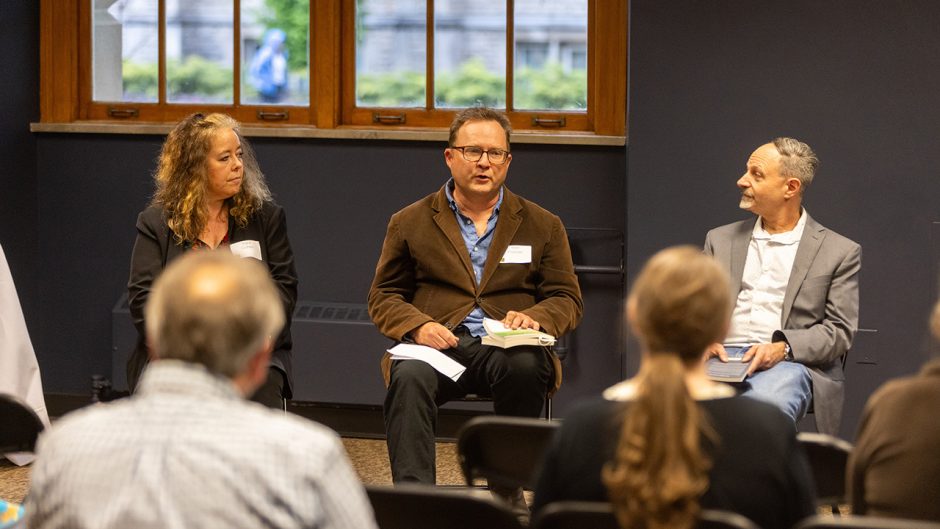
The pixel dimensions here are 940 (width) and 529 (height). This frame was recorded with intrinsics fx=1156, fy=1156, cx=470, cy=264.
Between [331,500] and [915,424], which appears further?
[915,424]

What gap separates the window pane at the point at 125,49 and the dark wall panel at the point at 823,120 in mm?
2304

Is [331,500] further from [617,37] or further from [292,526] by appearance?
[617,37]

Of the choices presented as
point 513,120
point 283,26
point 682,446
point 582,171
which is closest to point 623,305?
point 582,171

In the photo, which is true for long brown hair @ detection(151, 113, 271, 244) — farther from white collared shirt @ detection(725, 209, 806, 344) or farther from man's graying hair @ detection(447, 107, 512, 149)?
white collared shirt @ detection(725, 209, 806, 344)

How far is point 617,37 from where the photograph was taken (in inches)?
200

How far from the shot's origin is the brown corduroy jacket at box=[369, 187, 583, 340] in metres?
3.92

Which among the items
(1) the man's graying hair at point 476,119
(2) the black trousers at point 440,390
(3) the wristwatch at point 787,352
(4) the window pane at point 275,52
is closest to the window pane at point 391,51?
(4) the window pane at point 275,52

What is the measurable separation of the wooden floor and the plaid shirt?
2808 millimetres

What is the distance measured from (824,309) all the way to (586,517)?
230 cm

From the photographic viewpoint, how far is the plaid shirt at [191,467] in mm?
1550

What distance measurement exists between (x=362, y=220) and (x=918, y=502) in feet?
11.7

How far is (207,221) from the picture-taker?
3.97m

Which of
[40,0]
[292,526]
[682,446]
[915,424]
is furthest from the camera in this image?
[40,0]

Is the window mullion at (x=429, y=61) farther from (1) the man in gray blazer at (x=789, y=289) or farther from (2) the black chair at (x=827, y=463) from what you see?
(2) the black chair at (x=827, y=463)
